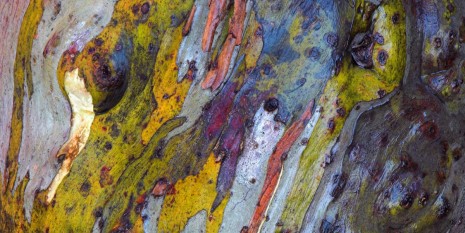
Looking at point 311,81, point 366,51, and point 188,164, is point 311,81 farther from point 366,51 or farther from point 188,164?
point 188,164

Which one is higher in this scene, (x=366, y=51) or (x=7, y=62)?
(x=366, y=51)

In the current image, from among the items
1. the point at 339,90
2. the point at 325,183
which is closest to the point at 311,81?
the point at 339,90

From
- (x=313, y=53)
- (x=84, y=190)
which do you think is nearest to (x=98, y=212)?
(x=84, y=190)

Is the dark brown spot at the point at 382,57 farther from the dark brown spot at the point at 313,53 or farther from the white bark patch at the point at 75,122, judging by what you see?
the white bark patch at the point at 75,122

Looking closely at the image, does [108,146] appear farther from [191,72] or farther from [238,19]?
[238,19]

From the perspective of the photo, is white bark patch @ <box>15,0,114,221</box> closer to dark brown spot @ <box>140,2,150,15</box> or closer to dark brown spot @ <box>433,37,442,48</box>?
dark brown spot @ <box>140,2,150,15</box>

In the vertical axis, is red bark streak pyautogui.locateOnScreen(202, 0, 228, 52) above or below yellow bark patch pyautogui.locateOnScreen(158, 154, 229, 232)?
above

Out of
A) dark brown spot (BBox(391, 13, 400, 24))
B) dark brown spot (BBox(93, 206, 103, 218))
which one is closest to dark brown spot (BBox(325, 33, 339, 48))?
dark brown spot (BBox(391, 13, 400, 24))
